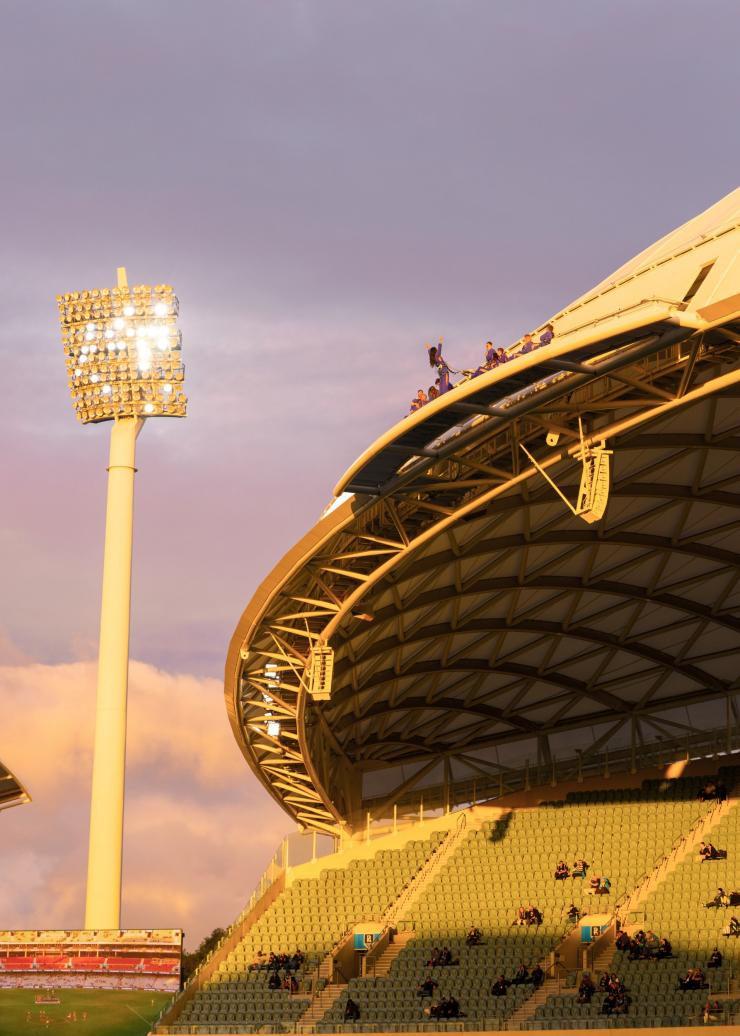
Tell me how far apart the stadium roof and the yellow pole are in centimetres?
580

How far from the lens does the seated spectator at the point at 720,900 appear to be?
47.8 metres

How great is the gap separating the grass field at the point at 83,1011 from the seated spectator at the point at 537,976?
35.7 feet

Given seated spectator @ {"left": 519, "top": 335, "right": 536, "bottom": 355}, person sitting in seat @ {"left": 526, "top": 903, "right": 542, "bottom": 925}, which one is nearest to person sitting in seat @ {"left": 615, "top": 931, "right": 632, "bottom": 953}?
person sitting in seat @ {"left": 526, "top": 903, "right": 542, "bottom": 925}

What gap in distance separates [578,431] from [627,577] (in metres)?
17.1

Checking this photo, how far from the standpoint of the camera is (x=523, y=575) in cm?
4928

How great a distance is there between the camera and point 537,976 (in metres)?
45.2

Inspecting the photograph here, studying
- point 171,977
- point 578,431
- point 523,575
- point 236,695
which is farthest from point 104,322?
point 578,431

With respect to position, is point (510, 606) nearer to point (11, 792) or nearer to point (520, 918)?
point (520, 918)

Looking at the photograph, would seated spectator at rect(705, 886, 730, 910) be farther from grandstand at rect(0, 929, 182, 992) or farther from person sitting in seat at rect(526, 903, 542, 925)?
grandstand at rect(0, 929, 182, 992)

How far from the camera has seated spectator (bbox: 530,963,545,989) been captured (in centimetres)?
4494

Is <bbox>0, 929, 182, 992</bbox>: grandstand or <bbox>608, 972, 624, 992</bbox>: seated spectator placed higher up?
<bbox>0, 929, 182, 992</bbox>: grandstand

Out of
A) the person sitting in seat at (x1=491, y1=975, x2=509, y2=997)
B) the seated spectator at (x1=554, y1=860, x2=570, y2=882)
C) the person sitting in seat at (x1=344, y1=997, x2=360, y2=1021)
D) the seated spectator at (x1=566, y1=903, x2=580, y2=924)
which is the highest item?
the seated spectator at (x1=554, y1=860, x2=570, y2=882)

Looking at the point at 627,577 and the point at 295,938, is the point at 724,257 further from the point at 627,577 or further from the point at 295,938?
the point at 295,938

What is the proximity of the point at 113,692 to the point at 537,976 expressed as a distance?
25.6 meters
